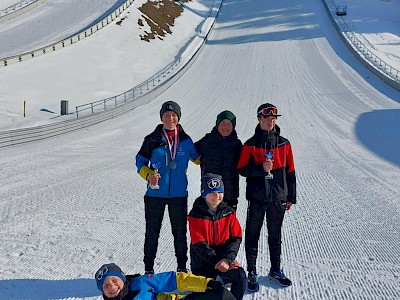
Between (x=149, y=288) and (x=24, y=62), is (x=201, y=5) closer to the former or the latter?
(x=24, y=62)

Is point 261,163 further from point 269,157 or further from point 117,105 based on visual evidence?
point 117,105

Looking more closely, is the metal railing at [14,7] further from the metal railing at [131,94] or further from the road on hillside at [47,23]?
the metal railing at [131,94]

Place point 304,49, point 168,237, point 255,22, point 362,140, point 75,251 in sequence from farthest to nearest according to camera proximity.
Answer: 1. point 255,22
2. point 304,49
3. point 362,140
4. point 168,237
5. point 75,251

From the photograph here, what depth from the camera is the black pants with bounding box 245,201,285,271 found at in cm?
462

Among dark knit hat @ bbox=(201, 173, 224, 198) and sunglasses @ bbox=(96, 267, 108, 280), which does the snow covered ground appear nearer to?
dark knit hat @ bbox=(201, 173, 224, 198)

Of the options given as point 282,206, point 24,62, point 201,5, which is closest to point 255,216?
point 282,206

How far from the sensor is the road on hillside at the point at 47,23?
33719 mm

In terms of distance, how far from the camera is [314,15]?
2055 inches

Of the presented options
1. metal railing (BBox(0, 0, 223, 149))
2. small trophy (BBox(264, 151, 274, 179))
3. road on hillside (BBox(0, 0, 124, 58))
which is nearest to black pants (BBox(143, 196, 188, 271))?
small trophy (BBox(264, 151, 274, 179))

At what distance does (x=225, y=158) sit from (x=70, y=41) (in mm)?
31221

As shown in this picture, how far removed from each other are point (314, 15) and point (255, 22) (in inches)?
291

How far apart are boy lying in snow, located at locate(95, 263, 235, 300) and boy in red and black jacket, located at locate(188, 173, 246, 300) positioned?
0.47m

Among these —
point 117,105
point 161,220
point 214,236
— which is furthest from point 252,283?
point 117,105

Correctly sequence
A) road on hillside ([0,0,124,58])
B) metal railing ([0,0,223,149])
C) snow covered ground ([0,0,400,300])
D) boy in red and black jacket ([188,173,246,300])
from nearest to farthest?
boy in red and black jacket ([188,173,246,300]) < snow covered ground ([0,0,400,300]) < metal railing ([0,0,223,149]) < road on hillside ([0,0,124,58])
